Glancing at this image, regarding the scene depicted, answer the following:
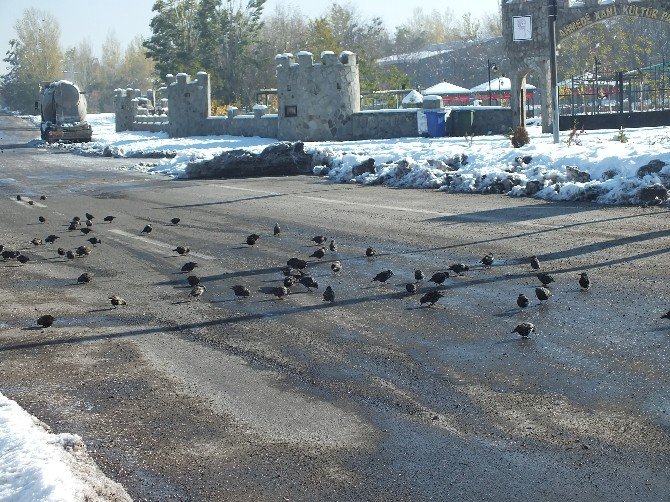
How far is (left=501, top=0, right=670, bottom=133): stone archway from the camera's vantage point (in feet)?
113

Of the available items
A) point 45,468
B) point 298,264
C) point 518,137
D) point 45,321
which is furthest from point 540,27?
point 45,468

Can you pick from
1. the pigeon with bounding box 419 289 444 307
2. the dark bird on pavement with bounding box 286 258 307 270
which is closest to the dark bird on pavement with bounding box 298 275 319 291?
the dark bird on pavement with bounding box 286 258 307 270

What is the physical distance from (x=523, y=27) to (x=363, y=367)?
3132cm

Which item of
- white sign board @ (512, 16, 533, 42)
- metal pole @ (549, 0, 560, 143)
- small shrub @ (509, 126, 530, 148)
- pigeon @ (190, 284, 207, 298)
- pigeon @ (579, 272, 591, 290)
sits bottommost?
pigeon @ (190, 284, 207, 298)

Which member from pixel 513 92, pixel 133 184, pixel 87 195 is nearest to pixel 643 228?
pixel 87 195

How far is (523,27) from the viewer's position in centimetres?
3581

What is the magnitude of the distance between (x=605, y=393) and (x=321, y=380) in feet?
5.71

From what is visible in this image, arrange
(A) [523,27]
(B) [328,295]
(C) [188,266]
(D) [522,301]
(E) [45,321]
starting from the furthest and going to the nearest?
(A) [523,27]
(C) [188,266]
(B) [328,295]
(E) [45,321]
(D) [522,301]

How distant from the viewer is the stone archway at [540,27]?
3456 centimetres

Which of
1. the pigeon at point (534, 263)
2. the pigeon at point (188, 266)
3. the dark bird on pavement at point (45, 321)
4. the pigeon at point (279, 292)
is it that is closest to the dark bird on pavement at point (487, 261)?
the pigeon at point (534, 263)

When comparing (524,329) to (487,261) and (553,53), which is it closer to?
(487,261)

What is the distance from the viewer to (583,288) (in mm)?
8695

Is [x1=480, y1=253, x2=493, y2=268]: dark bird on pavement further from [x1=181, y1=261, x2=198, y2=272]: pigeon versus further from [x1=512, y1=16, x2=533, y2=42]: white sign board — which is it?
[x1=512, y1=16, x2=533, y2=42]: white sign board

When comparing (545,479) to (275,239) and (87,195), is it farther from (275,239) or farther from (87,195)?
(87,195)
